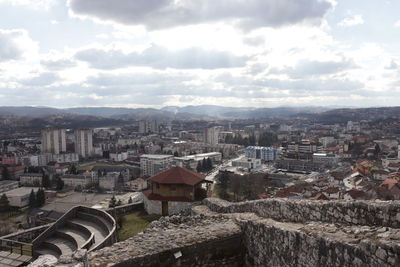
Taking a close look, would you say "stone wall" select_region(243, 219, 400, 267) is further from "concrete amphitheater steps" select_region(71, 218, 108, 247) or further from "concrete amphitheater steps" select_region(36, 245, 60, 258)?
"concrete amphitheater steps" select_region(36, 245, 60, 258)

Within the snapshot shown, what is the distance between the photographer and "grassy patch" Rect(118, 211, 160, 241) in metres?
12.1

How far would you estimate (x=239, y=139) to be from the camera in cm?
12619

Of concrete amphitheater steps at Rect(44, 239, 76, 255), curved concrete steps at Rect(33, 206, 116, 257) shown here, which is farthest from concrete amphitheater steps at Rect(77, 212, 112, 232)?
concrete amphitheater steps at Rect(44, 239, 76, 255)

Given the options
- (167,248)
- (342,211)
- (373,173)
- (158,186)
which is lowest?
(373,173)

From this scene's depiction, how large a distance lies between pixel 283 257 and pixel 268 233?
44 centimetres

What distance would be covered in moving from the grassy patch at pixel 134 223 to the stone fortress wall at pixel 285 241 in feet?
21.7

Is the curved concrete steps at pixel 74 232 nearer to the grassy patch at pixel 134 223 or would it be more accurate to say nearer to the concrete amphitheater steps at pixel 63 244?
the concrete amphitheater steps at pixel 63 244

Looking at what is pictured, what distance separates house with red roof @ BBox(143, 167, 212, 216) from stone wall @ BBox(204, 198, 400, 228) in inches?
297

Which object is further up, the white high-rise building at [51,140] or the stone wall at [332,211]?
the stone wall at [332,211]

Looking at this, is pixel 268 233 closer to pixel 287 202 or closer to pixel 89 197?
pixel 287 202

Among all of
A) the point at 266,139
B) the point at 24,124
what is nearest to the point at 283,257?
the point at 266,139

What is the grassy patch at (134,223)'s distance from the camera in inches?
476

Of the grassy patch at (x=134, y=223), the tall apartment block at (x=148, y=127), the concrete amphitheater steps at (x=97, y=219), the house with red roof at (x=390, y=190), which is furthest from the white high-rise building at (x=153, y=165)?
the tall apartment block at (x=148, y=127)

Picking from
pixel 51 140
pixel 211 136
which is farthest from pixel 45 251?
pixel 211 136
